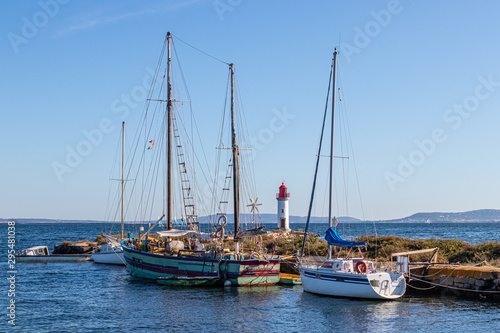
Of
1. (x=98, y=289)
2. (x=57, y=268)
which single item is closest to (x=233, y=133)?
(x=98, y=289)

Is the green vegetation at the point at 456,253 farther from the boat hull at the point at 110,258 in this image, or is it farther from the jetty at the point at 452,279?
the boat hull at the point at 110,258

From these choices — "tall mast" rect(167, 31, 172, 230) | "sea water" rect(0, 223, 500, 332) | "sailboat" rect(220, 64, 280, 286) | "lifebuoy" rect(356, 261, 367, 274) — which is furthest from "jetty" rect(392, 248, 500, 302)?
"tall mast" rect(167, 31, 172, 230)

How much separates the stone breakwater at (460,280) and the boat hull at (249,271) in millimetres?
8440

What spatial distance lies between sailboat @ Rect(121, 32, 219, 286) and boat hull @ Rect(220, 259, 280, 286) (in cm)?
69

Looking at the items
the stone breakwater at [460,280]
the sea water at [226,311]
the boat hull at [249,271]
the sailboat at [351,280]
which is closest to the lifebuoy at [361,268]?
the sailboat at [351,280]

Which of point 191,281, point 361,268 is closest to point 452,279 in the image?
point 361,268

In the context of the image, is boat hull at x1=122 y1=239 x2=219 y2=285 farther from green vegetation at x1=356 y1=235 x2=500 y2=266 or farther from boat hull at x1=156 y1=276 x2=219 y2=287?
green vegetation at x1=356 y1=235 x2=500 y2=266

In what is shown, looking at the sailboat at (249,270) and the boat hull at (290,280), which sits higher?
the sailboat at (249,270)

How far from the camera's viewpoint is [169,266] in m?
35.7

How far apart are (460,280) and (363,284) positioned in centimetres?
487

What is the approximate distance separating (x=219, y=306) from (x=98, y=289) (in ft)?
34.9

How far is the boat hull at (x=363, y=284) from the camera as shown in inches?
1050

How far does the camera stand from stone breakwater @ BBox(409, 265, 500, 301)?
25.7 meters

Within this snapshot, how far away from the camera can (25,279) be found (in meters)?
38.5
